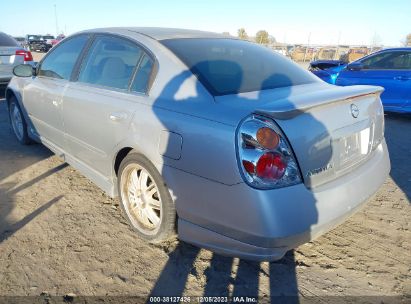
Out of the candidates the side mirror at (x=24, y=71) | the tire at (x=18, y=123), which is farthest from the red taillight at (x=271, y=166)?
the tire at (x=18, y=123)

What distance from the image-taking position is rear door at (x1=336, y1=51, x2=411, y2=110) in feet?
22.6

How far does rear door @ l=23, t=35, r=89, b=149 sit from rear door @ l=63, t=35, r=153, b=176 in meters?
0.23

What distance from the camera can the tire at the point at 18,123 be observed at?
16.3 ft

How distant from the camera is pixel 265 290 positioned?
7.50 feet

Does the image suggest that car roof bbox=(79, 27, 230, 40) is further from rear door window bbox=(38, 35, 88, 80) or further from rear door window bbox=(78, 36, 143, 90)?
rear door window bbox=(38, 35, 88, 80)

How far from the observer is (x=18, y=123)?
518 cm

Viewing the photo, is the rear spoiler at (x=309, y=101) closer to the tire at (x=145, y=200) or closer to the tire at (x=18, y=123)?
the tire at (x=145, y=200)

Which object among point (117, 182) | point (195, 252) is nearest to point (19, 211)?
point (117, 182)

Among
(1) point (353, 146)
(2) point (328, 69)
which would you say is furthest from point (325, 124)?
(2) point (328, 69)

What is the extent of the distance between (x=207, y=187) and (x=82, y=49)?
225 cm

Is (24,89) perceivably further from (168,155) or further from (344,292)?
(344,292)

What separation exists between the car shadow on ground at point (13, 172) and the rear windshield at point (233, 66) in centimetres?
195

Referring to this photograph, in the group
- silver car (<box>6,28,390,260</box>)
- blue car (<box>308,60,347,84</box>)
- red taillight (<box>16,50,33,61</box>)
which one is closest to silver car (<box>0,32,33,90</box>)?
red taillight (<box>16,50,33,61</box>)

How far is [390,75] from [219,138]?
625 centimetres
